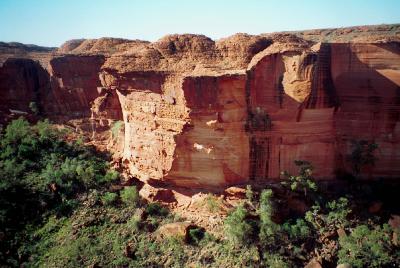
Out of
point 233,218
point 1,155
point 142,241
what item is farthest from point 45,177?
point 233,218

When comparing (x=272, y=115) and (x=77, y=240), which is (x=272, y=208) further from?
(x=77, y=240)

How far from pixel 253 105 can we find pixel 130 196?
805 centimetres

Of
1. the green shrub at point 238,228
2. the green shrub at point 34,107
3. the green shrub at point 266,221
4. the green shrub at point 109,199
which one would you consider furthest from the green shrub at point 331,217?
the green shrub at point 34,107

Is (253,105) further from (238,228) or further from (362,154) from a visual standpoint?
(362,154)

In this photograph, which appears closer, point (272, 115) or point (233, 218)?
point (233, 218)

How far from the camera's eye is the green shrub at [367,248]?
17.1 meters

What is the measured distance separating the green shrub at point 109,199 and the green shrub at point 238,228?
6.15m

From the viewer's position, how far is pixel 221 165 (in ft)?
64.6

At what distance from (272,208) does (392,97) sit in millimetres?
8600

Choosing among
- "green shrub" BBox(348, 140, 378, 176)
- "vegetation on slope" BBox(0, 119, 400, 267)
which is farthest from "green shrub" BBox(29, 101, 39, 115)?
"green shrub" BBox(348, 140, 378, 176)

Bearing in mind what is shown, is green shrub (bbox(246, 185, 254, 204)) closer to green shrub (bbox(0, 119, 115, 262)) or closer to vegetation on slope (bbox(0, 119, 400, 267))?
vegetation on slope (bbox(0, 119, 400, 267))

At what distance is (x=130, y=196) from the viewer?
2005cm

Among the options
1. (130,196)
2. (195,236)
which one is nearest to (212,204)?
(195,236)

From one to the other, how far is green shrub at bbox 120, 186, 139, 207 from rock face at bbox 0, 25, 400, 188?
1.29m
